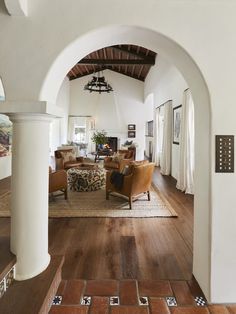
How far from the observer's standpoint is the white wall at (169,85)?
6273 millimetres

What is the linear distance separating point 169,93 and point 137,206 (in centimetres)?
458

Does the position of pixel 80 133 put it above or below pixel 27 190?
above

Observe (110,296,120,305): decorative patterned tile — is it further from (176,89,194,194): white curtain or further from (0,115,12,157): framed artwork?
(0,115,12,157): framed artwork

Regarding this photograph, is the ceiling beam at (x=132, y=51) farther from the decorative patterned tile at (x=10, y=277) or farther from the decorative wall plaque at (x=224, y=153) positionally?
the decorative patterned tile at (x=10, y=277)

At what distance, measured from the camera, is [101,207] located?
163 inches

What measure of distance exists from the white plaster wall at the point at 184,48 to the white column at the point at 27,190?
0.26 m

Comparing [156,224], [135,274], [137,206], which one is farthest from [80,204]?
[135,274]

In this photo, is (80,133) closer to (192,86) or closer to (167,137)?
(167,137)

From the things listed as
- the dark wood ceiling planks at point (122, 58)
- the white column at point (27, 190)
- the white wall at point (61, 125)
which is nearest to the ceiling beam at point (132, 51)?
the dark wood ceiling planks at point (122, 58)

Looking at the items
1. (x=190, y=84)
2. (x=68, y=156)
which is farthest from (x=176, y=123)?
(x=190, y=84)

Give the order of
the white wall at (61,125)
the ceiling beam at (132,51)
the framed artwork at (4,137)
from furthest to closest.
→ the white wall at (61,125) < the ceiling beam at (132,51) < the framed artwork at (4,137)

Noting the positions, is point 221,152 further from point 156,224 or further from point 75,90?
point 75,90

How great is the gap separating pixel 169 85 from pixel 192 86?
5.64 meters

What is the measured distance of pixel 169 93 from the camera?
7266mm
